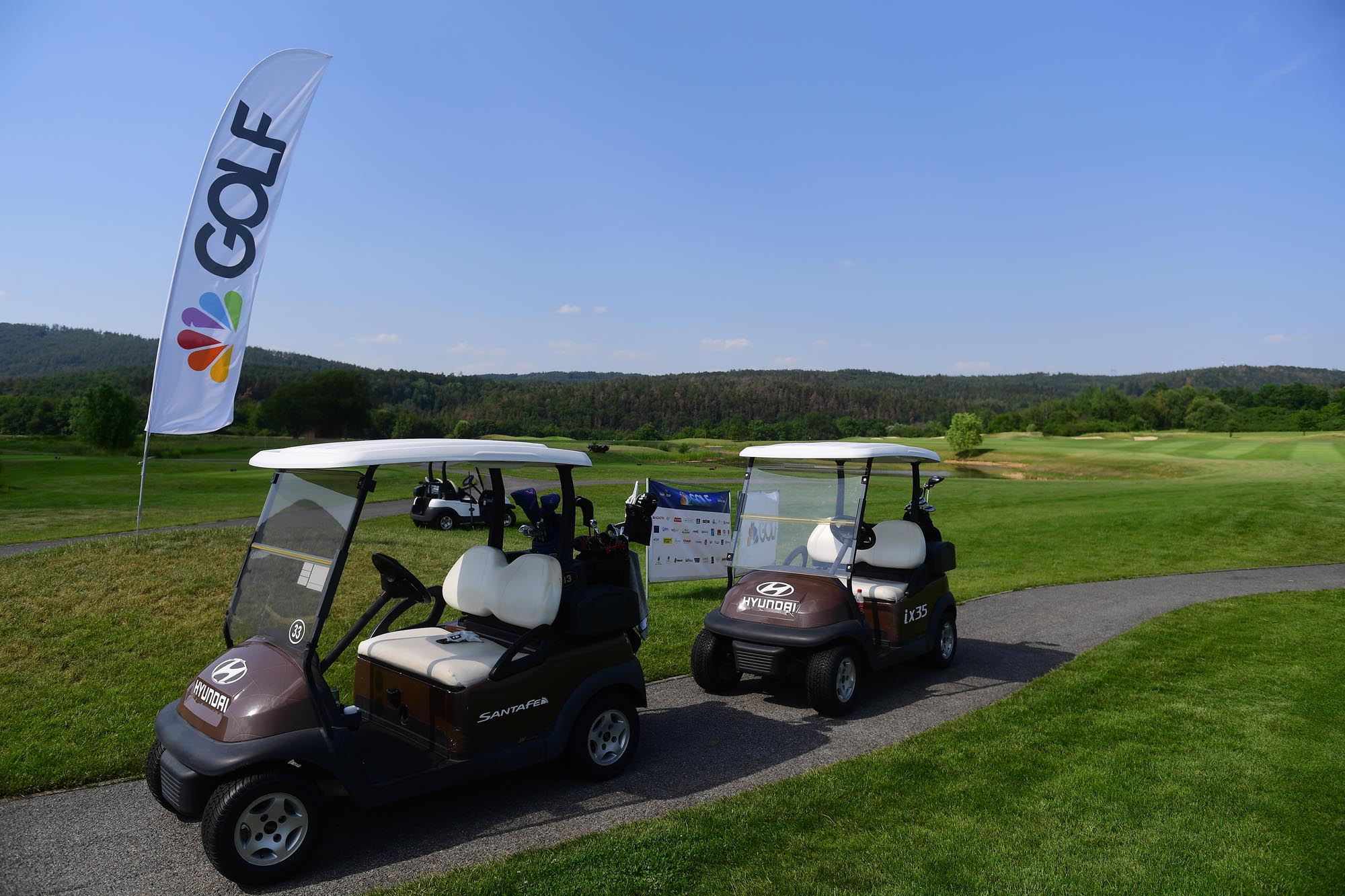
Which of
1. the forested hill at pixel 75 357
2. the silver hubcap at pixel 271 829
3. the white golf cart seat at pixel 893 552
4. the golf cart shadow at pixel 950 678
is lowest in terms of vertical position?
the golf cart shadow at pixel 950 678

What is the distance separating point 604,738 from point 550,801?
576mm

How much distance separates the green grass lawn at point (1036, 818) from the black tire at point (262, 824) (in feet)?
2.12

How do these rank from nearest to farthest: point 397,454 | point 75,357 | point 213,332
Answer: point 397,454
point 213,332
point 75,357

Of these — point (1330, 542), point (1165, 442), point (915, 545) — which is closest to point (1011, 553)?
point (1330, 542)

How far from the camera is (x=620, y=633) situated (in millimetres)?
5395

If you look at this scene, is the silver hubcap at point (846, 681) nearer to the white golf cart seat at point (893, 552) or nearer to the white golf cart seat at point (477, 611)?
the white golf cart seat at point (893, 552)

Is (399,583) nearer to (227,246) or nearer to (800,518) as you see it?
(800,518)

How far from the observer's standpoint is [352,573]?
11.5 m

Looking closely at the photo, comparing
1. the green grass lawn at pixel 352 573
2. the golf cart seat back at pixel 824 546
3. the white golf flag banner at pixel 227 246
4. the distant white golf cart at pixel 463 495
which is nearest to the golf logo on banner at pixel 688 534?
the green grass lawn at pixel 352 573

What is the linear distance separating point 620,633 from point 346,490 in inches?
82.4

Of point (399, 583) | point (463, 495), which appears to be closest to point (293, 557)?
point (399, 583)

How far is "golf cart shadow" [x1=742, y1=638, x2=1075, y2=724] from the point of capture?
691 centimetres

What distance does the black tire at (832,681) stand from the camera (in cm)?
627

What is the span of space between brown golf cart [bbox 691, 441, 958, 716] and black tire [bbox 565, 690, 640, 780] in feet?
5.14
